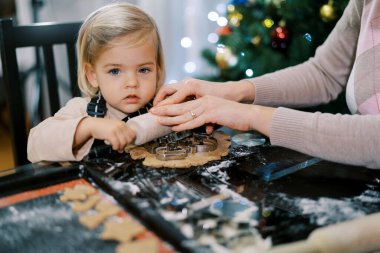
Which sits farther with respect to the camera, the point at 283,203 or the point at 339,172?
the point at 339,172

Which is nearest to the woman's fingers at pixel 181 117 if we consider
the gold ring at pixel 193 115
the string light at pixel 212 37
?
the gold ring at pixel 193 115

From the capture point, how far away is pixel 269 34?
207 centimetres

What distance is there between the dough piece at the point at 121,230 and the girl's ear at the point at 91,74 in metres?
0.57

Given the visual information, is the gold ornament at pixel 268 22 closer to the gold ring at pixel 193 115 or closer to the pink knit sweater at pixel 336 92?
the pink knit sweater at pixel 336 92

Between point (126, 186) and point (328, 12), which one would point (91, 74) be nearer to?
point (126, 186)

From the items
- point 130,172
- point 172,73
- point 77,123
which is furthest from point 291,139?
point 172,73

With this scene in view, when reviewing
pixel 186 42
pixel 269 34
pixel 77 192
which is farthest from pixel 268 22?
pixel 77 192

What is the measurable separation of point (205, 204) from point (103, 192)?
19 cm


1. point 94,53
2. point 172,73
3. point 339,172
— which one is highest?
point 94,53

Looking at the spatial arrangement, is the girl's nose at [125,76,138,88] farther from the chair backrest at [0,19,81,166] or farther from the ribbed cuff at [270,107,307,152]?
the chair backrest at [0,19,81,166]

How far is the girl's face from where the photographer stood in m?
1.07

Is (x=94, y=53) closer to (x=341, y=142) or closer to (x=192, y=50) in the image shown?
(x=341, y=142)

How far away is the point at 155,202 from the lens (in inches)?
28.5

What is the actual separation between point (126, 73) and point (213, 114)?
0.82 feet
